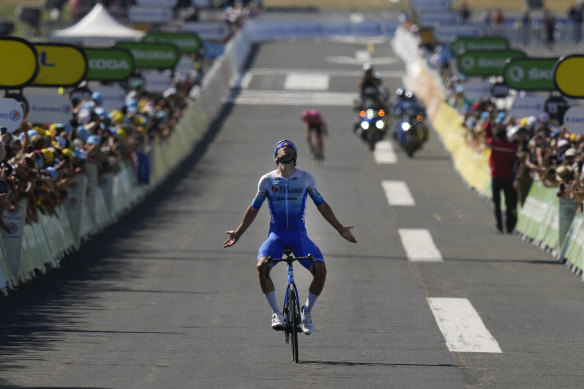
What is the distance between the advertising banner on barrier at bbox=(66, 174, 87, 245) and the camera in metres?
21.1

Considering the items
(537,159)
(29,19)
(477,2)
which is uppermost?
(537,159)

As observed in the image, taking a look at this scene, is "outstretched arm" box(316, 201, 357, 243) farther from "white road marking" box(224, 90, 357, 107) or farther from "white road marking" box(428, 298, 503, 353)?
"white road marking" box(224, 90, 357, 107)

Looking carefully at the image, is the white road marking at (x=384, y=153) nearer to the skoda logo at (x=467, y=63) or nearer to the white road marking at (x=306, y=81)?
the skoda logo at (x=467, y=63)

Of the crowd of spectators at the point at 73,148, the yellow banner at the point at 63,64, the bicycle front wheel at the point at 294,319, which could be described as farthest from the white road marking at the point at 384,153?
the bicycle front wheel at the point at 294,319

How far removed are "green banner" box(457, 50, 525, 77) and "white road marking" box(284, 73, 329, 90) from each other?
2345 cm

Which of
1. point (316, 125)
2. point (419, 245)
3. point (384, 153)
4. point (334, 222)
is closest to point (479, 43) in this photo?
point (384, 153)

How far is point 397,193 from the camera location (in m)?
31.0

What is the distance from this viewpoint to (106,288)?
17.4 m

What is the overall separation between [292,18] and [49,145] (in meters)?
70.8

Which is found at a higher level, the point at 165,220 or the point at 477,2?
the point at 165,220

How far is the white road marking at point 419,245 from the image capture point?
21.2 metres

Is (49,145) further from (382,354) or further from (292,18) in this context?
(292,18)

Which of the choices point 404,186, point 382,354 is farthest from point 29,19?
point 382,354

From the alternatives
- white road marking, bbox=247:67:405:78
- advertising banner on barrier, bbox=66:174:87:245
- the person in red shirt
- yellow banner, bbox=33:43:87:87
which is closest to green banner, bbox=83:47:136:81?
yellow banner, bbox=33:43:87:87
